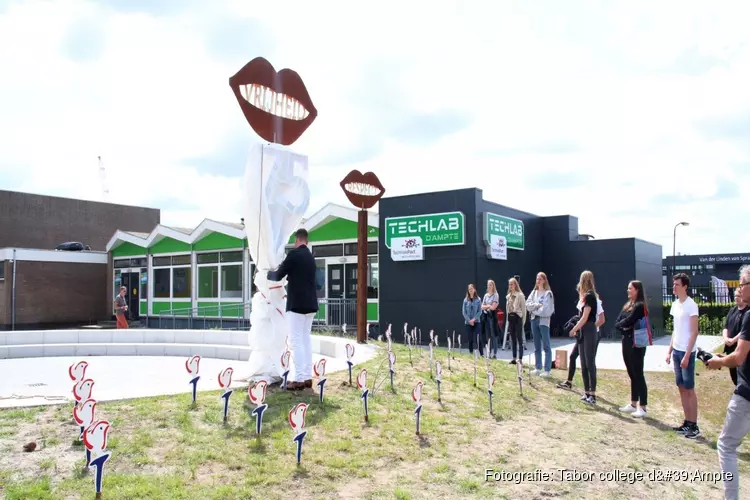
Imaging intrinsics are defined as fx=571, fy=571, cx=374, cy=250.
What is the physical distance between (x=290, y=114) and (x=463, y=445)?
475 centimetres

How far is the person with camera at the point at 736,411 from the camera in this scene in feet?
13.6

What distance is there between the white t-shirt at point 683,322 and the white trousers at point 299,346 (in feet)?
13.5

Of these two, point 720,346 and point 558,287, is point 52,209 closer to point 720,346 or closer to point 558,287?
point 558,287

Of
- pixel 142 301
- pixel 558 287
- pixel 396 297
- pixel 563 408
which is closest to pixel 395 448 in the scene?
pixel 563 408

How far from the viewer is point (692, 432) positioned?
6305mm

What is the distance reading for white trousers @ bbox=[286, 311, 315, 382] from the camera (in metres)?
6.50

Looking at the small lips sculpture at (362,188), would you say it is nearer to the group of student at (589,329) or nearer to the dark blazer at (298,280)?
the group of student at (589,329)

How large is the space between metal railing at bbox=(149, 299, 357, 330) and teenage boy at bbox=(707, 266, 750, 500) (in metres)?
12.4

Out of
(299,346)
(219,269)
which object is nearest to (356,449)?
(299,346)

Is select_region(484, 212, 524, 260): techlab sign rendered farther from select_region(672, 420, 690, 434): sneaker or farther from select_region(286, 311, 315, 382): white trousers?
select_region(286, 311, 315, 382): white trousers

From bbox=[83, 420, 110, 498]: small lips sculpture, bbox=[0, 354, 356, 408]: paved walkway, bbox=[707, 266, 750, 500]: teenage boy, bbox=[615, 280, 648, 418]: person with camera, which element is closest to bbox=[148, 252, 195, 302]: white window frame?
bbox=[0, 354, 356, 408]: paved walkway

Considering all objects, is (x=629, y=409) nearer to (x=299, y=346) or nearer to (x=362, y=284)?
(x=299, y=346)

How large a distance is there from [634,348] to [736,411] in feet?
8.87

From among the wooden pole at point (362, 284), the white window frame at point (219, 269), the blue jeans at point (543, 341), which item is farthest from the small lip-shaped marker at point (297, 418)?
the white window frame at point (219, 269)
